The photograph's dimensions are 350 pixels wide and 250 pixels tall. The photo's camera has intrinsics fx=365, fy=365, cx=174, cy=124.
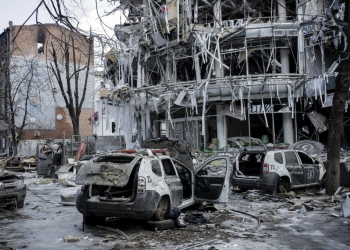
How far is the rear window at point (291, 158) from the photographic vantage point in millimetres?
12940

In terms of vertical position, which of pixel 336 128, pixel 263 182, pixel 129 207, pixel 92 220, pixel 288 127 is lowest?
pixel 92 220

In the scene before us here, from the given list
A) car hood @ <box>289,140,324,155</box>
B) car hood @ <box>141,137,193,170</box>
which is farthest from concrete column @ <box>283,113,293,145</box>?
car hood @ <box>141,137,193,170</box>

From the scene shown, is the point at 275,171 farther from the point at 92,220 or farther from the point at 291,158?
the point at 92,220

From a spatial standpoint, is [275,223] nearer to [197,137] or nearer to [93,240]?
[93,240]

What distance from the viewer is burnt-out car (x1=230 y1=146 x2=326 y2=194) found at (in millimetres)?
12273

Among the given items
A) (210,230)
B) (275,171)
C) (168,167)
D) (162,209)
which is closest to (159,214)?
(162,209)

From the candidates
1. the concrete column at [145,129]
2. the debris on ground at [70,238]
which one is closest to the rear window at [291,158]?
the debris on ground at [70,238]

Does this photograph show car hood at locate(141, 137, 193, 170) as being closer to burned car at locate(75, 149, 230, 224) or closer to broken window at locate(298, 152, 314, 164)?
burned car at locate(75, 149, 230, 224)

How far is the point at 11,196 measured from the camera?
33.6 ft

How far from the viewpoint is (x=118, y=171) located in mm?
7566

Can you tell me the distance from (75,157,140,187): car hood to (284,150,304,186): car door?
6965 millimetres

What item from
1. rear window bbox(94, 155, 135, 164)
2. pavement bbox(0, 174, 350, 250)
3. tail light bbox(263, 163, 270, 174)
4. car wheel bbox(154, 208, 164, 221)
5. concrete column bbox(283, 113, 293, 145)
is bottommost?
pavement bbox(0, 174, 350, 250)

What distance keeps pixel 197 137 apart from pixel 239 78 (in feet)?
16.6

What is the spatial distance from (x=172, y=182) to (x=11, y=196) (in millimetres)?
4884
